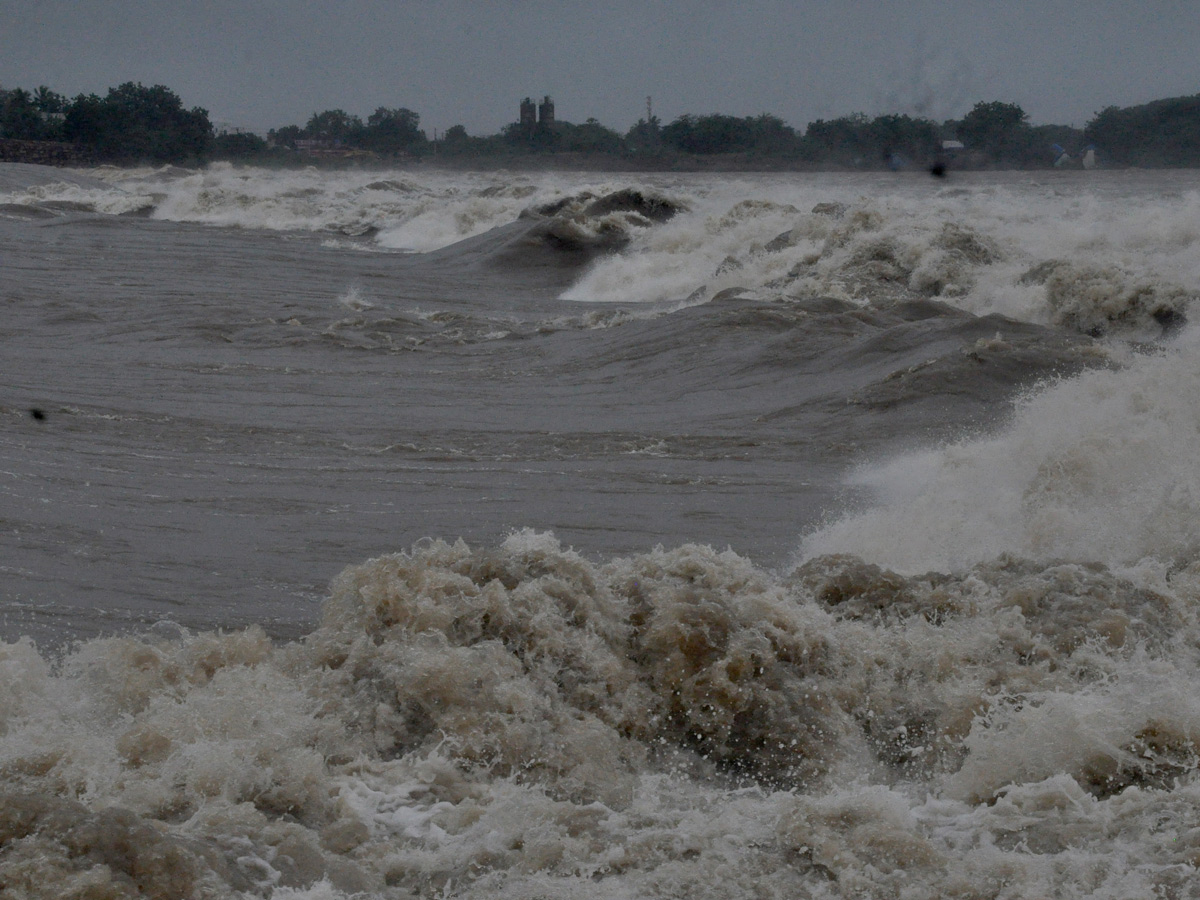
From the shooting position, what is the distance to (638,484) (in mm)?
7676

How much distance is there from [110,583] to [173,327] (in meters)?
7.97

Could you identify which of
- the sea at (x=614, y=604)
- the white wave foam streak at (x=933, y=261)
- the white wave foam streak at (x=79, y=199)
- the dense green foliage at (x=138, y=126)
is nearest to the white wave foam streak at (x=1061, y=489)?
the sea at (x=614, y=604)

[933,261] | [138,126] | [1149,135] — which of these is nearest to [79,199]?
[933,261]

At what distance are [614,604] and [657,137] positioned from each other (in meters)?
67.7

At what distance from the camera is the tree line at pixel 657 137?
141ft

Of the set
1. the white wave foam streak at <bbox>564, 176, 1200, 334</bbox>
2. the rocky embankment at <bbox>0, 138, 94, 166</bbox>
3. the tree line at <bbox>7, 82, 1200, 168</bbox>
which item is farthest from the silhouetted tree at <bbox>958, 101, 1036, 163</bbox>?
the rocky embankment at <bbox>0, 138, 94, 166</bbox>

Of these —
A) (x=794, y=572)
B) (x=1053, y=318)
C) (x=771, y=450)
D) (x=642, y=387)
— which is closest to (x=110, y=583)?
(x=794, y=572)

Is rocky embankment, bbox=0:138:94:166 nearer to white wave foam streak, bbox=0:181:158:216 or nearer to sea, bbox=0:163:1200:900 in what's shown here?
white wave foam streak, bbox=0:181:158:216

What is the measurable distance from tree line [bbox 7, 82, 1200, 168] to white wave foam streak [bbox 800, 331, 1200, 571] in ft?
120

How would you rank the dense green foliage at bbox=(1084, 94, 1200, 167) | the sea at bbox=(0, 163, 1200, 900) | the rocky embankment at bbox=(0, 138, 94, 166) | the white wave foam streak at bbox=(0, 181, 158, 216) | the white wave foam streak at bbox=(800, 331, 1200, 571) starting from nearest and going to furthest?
the sea at bbox=(0, 163, 1200, 900)
the white wave foam streak at bbox=(800, 331, 1200, 571)
the white wave foam streak at bbox=(0, 181, 158, 216)
the dense green foliage at bbox=(1084, 94, 1200, 167)
the rocky embankment at bbox=(0, 138, 94, 166)

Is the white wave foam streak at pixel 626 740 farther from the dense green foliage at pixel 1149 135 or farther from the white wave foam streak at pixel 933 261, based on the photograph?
the dense green foliage at pixel 1149 135

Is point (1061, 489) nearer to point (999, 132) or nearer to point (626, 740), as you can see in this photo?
point (626, 740)

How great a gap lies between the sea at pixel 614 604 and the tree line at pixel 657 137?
3181 centimetres

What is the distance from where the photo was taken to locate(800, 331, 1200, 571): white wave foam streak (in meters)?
6.03
